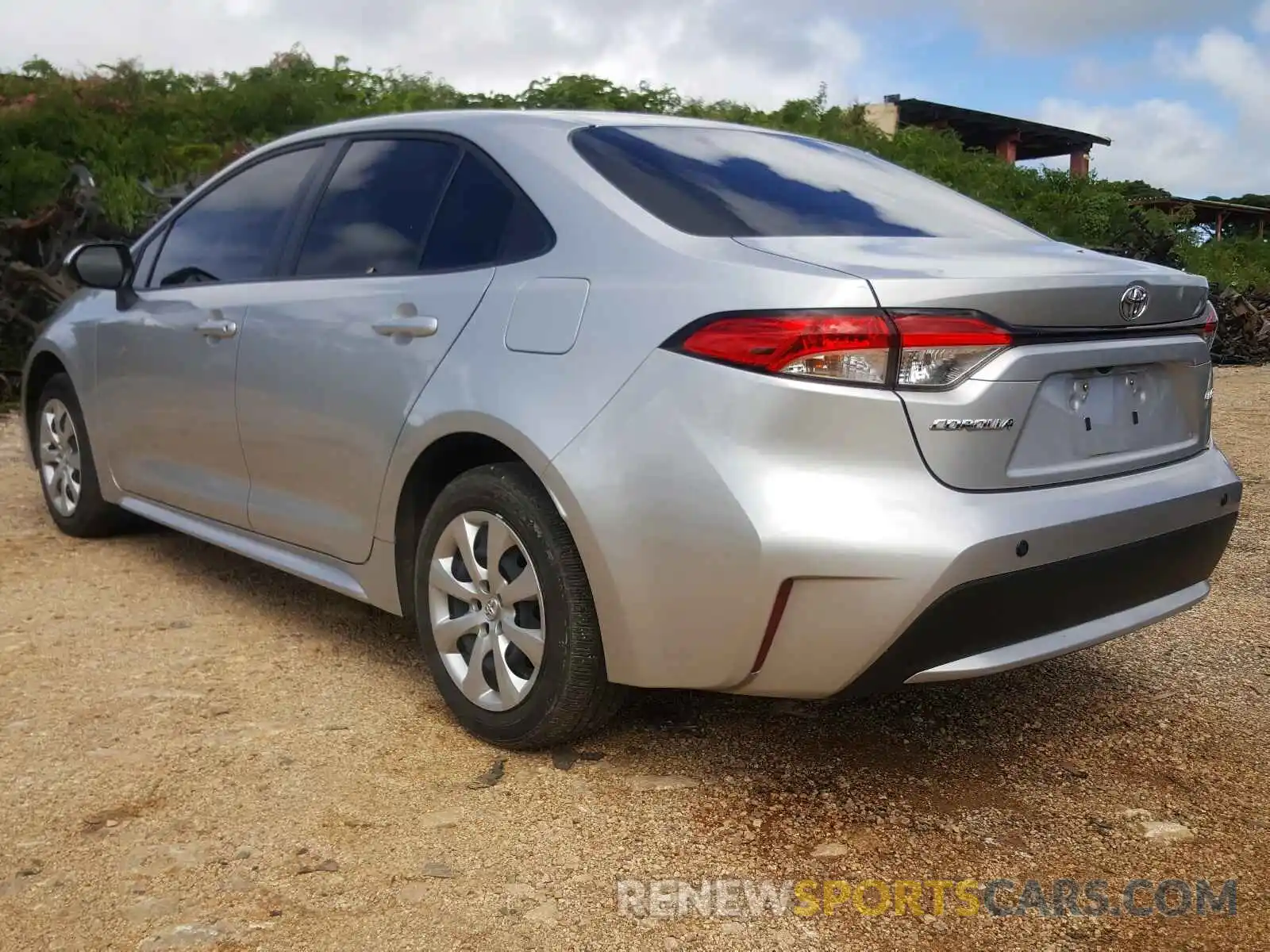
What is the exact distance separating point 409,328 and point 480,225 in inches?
12.3

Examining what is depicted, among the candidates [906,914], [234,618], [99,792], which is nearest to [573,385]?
[906,914]

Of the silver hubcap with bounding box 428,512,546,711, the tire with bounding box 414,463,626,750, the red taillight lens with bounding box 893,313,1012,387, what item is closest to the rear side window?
the tire with bounding box 414,463,626,750

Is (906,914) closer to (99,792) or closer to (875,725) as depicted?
(875,725)

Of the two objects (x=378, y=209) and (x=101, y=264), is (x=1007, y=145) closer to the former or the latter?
(x=101, y=264)

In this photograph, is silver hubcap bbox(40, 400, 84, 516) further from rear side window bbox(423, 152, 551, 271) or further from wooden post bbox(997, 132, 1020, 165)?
wooden post bbox(997, 132, 1020, 165)

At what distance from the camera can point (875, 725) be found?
3143 mm

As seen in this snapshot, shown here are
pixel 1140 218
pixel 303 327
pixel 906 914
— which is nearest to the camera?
pixel 906 914

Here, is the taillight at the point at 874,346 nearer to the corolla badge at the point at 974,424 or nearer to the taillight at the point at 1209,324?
the corolla badge at the point at 974,424

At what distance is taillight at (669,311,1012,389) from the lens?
2.30 m

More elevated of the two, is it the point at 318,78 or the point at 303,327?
the point at 318,78

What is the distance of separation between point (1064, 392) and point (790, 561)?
695 mm

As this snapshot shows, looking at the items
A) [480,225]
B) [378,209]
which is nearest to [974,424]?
[480,225]

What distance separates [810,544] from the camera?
2297 millimetres

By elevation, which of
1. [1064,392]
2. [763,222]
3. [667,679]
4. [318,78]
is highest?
[318,78]
